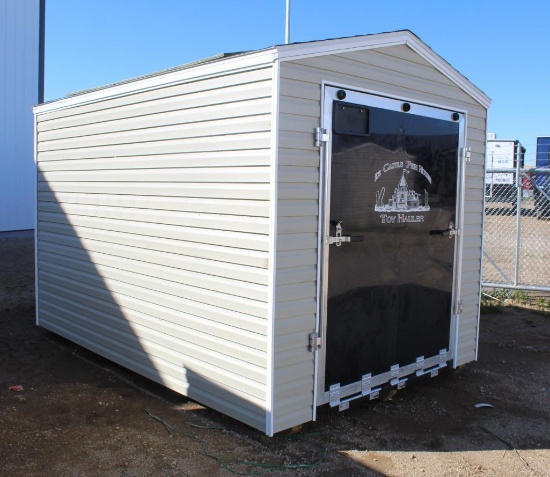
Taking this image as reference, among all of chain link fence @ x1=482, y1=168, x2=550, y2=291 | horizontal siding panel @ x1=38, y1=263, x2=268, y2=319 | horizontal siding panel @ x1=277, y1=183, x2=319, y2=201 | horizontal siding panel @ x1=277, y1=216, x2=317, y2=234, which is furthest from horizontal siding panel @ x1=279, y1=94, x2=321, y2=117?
chain link fence @ x1=482, y1=168, x2=550, y2=291

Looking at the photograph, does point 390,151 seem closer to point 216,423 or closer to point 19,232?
point 216,423

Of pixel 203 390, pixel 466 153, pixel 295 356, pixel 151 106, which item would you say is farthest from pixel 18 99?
pixel 295 356

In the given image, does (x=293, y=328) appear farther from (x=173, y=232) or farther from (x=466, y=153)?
(x=466, y=153)

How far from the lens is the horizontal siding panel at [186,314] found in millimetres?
3754

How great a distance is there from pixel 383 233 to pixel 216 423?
186 cm

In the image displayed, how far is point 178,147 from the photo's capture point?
169 inches

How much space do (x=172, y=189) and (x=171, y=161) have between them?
A: 216 mm

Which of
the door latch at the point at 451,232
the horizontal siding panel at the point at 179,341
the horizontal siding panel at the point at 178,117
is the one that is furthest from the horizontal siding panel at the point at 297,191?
the door latch at the point at 451,232

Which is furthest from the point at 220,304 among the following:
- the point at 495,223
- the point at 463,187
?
the point at 495,223

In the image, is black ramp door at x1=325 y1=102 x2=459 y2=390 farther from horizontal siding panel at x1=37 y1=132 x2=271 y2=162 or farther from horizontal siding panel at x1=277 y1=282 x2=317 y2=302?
horizontal siding panel at x1=37 y1=132 x2=271 y2=162

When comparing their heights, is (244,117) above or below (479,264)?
above

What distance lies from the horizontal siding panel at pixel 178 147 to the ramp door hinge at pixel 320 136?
355 mm

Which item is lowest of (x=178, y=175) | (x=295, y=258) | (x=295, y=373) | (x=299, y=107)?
(x=295, y=373)

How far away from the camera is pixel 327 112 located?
149 inches
